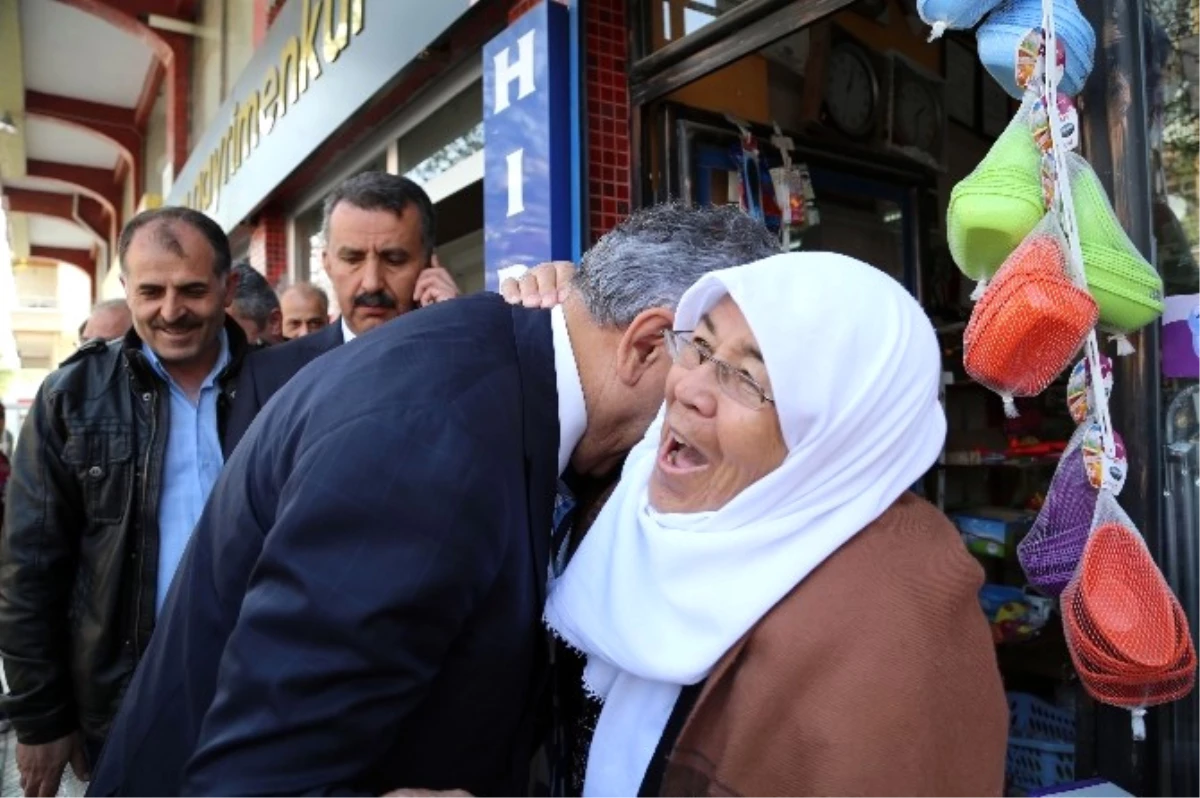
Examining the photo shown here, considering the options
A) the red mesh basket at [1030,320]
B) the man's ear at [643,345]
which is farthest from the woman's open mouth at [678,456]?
the red mesh basket at [1030,320]

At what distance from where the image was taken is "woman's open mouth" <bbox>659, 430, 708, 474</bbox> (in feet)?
4.04

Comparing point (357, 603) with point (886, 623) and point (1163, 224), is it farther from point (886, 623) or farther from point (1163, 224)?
point (1163, 224)

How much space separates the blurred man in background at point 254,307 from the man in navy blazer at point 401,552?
271 centimetres

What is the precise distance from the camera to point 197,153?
9.94 meters

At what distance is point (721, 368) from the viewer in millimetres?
1217

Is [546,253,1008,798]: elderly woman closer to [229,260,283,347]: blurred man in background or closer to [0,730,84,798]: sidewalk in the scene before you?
[0,730,84,798]: sidewalk

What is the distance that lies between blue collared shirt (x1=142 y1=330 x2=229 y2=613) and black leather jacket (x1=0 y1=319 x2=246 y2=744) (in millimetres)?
30

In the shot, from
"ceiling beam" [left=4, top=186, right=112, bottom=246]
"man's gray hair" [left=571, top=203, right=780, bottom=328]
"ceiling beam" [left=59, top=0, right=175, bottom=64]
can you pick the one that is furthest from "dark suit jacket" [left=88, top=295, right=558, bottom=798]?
"ceiling beam" [left=4, top=186, right=112, bottom=246]

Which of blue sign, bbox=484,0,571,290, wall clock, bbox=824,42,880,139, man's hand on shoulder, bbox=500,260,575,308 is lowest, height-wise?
man's hand on shoulder, bbox=500,260,575,308

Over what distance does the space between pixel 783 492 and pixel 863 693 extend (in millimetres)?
261

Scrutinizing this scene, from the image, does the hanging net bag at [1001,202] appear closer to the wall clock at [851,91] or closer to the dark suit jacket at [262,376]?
the dark suit jacket at [262,376]

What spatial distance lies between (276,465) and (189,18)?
41.8 ft

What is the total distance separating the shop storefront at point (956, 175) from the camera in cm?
159

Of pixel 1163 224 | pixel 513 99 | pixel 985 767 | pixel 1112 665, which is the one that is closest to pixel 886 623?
pixel 985 767
